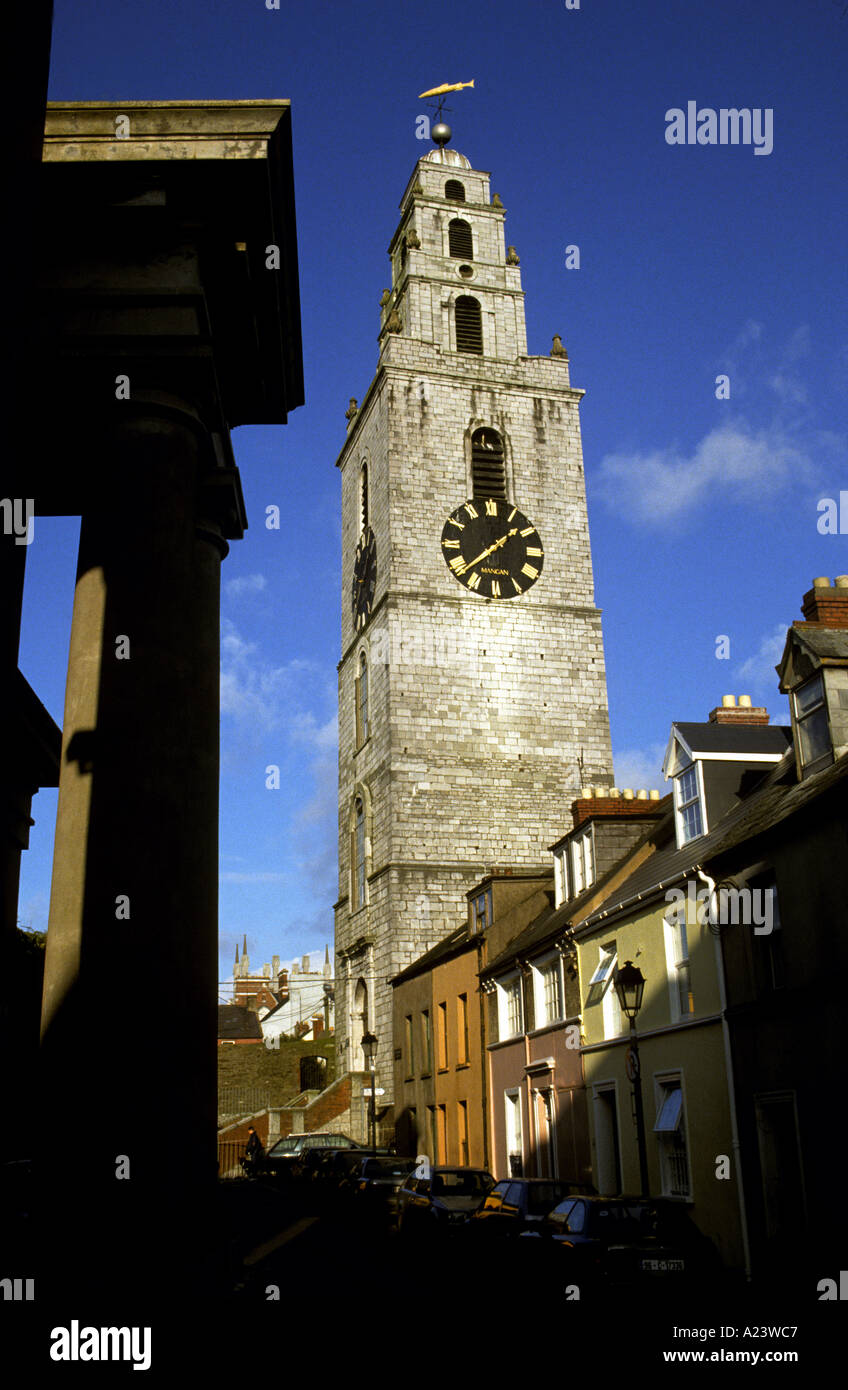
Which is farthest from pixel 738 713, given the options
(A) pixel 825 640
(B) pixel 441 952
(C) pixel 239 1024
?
(C) pixel 239 1024

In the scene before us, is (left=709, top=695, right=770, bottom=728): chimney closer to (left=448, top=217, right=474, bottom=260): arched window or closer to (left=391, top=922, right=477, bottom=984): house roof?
(left=391, top=922, right=477, bottom=984): house roof

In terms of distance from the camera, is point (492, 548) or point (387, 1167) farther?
point (492, 548)

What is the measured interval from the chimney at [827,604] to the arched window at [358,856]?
34.1m

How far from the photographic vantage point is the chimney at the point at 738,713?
83.1 ft

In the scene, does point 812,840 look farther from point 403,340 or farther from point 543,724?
point 403,340

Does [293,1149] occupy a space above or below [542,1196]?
above

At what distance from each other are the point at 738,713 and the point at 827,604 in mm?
6048

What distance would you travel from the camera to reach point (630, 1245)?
13133mm

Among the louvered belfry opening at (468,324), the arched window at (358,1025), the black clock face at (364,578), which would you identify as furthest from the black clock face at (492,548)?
the arched window at (358,1025)

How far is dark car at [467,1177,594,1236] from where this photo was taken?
16.9 meters

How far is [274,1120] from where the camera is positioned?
54.9m

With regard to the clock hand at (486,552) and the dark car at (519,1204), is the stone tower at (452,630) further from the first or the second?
the dark car at (519,1204)

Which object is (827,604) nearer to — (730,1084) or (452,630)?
(730,1084)

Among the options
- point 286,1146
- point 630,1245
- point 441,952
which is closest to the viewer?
point 630,1245
